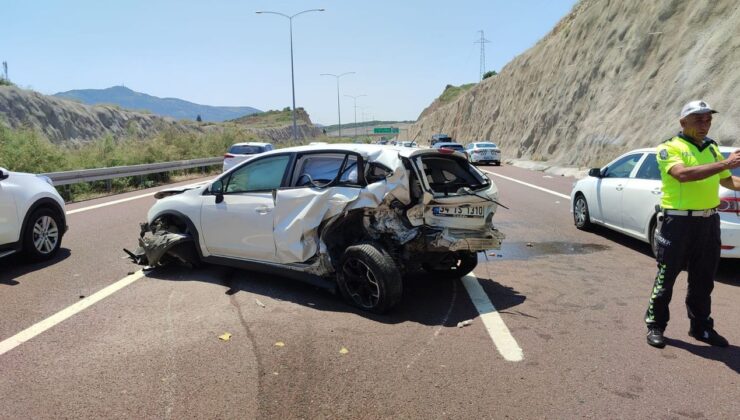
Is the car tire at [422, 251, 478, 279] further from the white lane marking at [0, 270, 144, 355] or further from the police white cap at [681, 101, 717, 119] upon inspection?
the white lane marking at [0, 270, 144, 355]

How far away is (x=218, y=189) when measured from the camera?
21.4 feet

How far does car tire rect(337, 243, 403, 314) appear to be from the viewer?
198 inches

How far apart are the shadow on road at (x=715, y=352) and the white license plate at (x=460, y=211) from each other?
2039mm

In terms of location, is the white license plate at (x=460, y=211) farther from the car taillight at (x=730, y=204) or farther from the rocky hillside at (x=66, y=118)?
the rocky hillside at (x=66, y=118)

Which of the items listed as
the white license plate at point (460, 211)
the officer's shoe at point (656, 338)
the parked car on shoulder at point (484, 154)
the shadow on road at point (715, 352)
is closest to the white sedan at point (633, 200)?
the shadow on road at point (715, 352)

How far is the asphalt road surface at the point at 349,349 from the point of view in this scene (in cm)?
355

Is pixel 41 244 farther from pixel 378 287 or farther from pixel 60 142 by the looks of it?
pixel 60 142

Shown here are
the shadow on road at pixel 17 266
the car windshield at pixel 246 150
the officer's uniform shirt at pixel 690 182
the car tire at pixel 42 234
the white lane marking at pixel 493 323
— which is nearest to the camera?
the officer's uniform shirt at pixel 690 182

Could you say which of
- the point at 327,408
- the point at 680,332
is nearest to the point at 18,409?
the point at 327,408

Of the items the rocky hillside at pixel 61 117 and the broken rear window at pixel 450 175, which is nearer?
the broken rear window at pixel 450 175

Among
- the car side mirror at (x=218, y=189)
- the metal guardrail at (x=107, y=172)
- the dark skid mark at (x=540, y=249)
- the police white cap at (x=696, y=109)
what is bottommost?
the dark skid mark at (x=540, y=249)

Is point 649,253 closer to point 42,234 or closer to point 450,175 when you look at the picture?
point 450,175

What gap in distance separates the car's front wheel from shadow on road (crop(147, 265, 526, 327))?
4021 mm

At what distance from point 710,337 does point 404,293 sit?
2.87m
